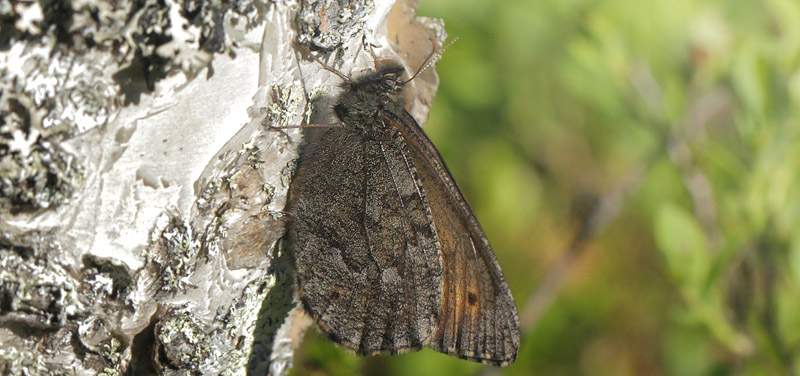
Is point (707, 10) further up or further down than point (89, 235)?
further up

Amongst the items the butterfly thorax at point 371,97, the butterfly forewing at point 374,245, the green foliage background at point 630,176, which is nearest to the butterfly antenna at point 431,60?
the butterfly thorax at point 371,97

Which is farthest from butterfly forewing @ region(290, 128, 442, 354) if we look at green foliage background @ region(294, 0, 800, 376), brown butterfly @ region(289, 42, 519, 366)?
green foliage background @ region(294, 0, 800, 376)

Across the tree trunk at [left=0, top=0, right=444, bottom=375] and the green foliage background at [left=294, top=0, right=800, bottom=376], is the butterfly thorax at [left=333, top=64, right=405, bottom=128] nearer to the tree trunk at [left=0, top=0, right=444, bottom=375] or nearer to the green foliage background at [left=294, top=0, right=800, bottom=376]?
the tree trunk at [left=0, top=0, right=444, bottom=375]

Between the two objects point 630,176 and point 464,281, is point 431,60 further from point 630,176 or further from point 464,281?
point 630,176

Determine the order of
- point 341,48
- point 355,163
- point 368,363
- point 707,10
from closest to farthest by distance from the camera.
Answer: point 341,48
point 355,163
point 368,363
point 707,10

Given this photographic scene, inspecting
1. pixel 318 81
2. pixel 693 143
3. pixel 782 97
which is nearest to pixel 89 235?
pixel 318 81

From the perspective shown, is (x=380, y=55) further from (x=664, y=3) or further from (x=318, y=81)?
(x=664, y=3)

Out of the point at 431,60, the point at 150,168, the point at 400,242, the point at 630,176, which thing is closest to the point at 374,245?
the point at 400,242
